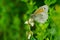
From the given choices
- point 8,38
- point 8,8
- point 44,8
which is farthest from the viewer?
point 8,8

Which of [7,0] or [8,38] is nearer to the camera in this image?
[8,38]

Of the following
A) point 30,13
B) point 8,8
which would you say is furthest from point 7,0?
point 30,13

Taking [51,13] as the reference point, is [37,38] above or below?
below

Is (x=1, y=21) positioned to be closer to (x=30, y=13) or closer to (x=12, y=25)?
(x=12, y=25)

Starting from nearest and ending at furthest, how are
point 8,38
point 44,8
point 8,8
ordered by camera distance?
point 44,8 < point 8,38 < point 8,8

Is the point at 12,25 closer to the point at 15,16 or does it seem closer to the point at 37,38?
the point at 15,16

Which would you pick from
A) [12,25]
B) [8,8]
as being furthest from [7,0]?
[12,25]
